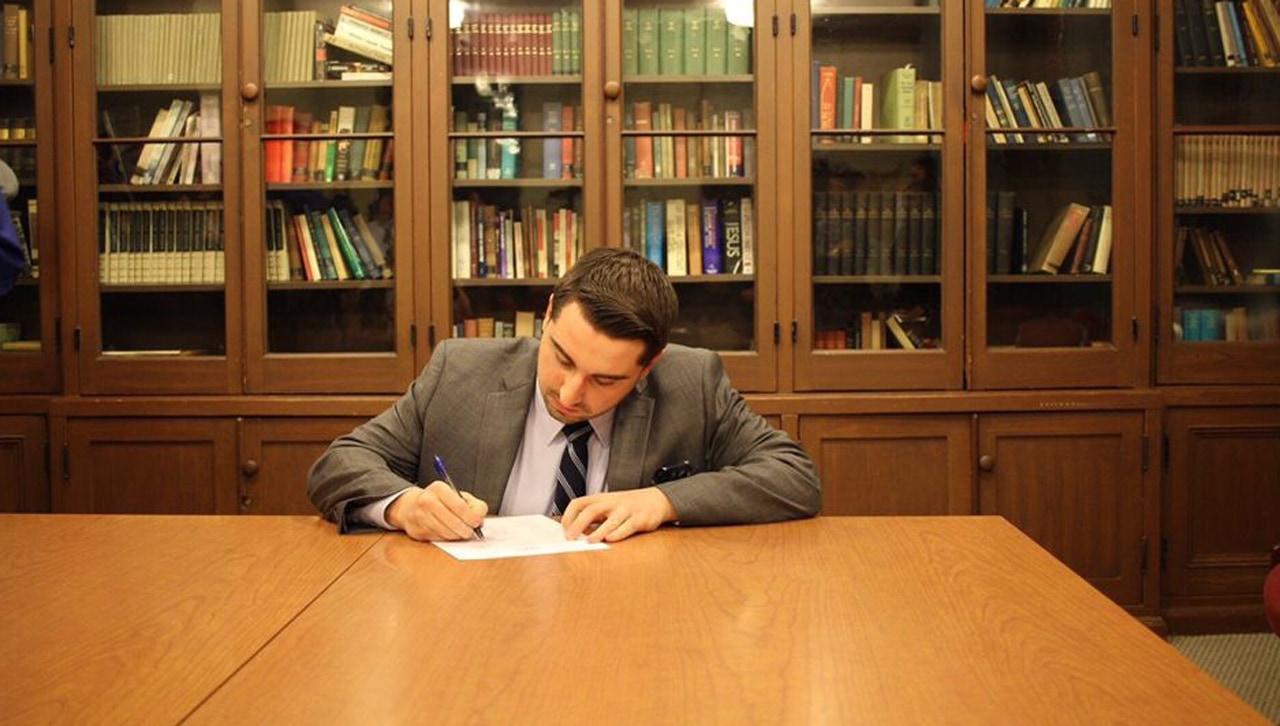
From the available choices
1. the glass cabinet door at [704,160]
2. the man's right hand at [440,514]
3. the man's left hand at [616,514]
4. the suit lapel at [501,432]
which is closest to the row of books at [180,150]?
the glass cabinet door at [704,160]

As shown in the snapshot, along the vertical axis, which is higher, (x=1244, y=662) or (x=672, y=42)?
(x=672, y=42)

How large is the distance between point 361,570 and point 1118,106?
2750mm

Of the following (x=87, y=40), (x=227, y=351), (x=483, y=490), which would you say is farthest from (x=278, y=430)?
(x=483, y=490)

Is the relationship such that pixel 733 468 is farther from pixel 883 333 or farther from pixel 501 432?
pixel 883 333

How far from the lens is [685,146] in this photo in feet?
11.3

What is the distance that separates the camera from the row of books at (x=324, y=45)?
340 centimetres

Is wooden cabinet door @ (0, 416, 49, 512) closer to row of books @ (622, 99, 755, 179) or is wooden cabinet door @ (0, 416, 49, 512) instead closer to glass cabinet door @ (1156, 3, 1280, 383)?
row of books @ (622, 99, 755, 179)

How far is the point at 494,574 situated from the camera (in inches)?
58.2

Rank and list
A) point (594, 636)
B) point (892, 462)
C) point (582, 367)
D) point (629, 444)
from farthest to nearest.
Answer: point (892, 462) → point (629, 444) → point (582, 367) → point (594, 636)

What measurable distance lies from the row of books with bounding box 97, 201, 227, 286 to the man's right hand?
1.98 meters

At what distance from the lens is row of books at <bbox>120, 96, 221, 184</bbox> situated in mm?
3424

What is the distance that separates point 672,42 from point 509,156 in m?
0.58

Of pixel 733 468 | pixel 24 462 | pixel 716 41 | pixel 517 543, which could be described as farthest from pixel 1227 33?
pixel 24 462

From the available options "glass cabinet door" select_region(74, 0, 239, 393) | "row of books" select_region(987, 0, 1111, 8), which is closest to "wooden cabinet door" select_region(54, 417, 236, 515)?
"glass cabinet door" select_region(74, 0, 239, 393)
